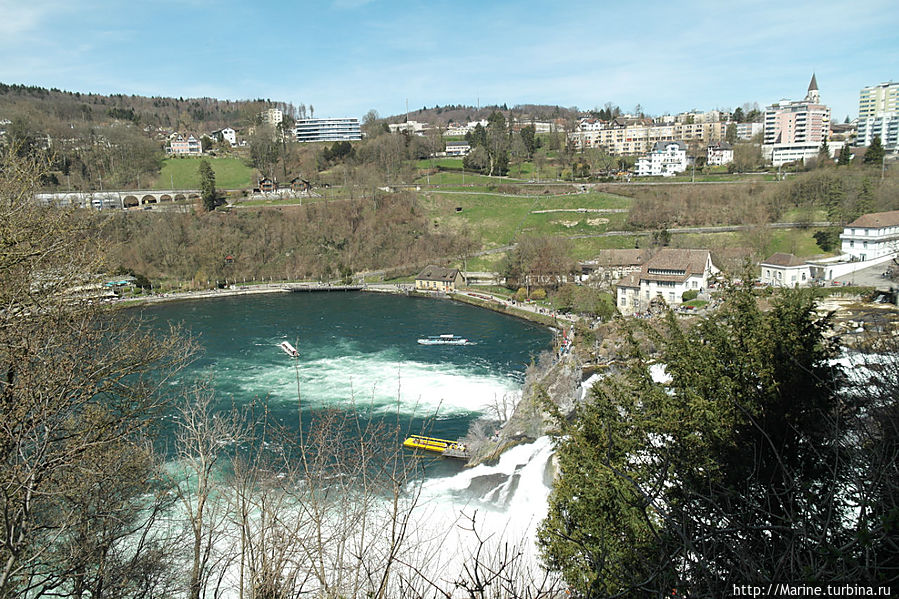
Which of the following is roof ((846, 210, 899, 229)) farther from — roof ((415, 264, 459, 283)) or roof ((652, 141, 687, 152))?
roof ((652, 141, 687, 152))

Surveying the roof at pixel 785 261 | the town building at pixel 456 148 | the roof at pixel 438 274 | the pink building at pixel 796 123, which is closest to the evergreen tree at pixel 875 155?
the pink building at pixel 796 123

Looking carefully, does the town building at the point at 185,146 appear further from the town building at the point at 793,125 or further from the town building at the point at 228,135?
the town building at the point at 793,125

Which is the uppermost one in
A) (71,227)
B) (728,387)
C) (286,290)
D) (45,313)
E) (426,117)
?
(426,117)

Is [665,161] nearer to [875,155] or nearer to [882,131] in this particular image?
[875,155]

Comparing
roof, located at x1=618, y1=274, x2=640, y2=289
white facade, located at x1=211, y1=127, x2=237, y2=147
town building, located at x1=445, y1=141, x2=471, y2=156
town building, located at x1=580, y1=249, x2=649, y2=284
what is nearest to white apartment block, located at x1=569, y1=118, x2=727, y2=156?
town building, located at x1=445, y1=141, x2=471, y2=156

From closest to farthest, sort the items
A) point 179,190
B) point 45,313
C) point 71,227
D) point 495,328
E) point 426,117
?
1. point 45,313
2. point 71,227
3. point 495,328
4. point 179,190
5. point 426,117

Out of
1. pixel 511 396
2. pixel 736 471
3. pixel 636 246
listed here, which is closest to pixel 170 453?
pixel 511 396

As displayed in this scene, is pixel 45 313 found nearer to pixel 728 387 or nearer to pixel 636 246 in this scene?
pixel 728 387
